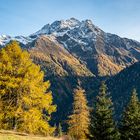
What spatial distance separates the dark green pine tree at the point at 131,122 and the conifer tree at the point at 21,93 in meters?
18.5

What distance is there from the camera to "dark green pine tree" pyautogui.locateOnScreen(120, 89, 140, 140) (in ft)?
178

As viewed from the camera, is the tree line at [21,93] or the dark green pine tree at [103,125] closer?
the tree line at [21,93]

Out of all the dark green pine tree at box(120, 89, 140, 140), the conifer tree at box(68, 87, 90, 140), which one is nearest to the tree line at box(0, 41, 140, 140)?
the dark green pine tree at box(120, 89, 140, 140)

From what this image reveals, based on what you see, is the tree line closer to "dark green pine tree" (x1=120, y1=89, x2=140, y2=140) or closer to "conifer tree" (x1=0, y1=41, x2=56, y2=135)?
"conifer tree" (x1=0, y1=41, x2=56, y2=135)

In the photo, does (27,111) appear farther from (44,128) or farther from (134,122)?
(134,122)

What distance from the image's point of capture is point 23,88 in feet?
130

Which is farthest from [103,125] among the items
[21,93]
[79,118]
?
[79,118]

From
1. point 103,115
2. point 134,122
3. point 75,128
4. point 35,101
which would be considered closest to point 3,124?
point 35,101

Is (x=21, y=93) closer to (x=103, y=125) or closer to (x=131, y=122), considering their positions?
(x=103, y=125)

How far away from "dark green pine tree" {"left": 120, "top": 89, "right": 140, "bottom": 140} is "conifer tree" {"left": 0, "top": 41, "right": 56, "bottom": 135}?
60.5ft

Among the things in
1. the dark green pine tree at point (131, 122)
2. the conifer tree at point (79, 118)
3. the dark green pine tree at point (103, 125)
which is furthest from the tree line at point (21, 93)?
the conifer tree at point (79, 118)

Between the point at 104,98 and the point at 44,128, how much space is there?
1734cm

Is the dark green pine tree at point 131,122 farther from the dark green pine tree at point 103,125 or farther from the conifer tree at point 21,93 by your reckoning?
the conifer tree at point 21,93

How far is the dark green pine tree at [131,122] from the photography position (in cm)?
5431
